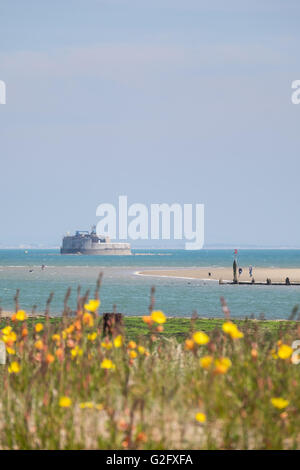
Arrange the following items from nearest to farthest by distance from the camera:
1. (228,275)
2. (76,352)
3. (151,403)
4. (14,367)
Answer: (151,403), (14,367), (76,352), (228,275)

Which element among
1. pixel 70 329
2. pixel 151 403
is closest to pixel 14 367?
pixel 70 329

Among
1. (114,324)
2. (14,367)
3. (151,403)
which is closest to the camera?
(151,403)

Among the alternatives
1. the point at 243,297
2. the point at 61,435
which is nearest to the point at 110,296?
the point at 243,297

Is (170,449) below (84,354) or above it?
below

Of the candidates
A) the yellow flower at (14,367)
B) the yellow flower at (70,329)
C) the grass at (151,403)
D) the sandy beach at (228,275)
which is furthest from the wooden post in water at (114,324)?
the sandy beach at (228,275)

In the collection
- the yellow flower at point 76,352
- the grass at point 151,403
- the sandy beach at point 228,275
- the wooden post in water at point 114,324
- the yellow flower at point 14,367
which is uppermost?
the wooden post in water at point 114,324

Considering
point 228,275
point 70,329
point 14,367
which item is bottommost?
point 228,275

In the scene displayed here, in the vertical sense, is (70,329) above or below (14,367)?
above

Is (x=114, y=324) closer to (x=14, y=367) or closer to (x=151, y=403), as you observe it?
(x=14, y=367)

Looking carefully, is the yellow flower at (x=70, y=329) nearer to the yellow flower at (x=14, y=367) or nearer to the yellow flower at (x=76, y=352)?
the yellow flower at (x=76, y=352)
